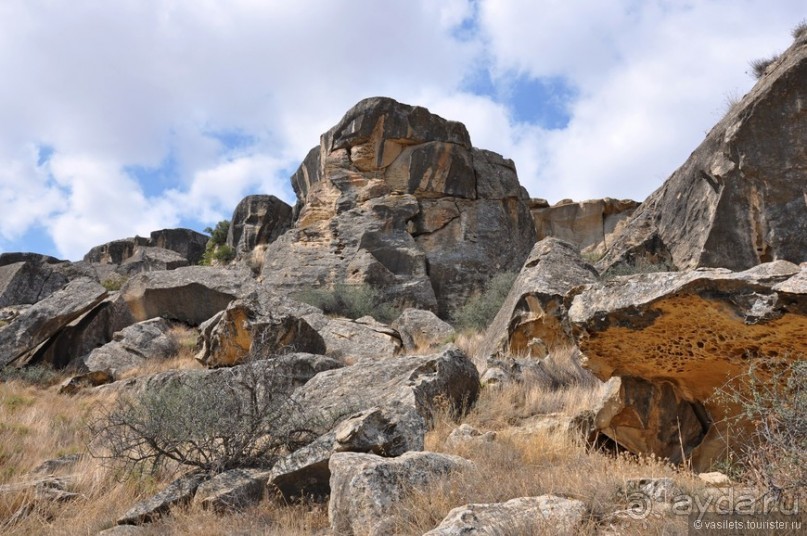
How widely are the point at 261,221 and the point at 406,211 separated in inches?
419

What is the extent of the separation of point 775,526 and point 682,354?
248 cm

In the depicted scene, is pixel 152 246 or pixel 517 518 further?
pixel 152 246

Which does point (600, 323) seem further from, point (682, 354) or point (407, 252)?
point (407, 252)

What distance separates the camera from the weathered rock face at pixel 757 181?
38.0 ft

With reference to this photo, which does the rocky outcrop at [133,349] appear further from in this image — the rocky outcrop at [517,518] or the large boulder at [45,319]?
the rocky outcrop at [517,518]

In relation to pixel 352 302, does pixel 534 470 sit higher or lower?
lower

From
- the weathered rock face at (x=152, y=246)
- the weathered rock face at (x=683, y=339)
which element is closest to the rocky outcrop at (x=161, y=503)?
the weathered rock face at (x=683, y=339)

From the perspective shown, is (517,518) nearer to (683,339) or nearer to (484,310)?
(683,339)

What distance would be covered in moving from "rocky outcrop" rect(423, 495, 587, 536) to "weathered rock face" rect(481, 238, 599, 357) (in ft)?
19.3

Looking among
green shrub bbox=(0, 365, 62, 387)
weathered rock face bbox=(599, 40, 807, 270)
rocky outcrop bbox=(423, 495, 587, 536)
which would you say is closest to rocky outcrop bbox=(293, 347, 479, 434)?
rocky outcrop bbox=(423, 495, 587, 536)

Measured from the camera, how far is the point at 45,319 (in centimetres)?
1445

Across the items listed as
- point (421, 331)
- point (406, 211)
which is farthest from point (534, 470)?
point (406, 211)

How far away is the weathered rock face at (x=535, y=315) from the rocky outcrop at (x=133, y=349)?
23.9 feet

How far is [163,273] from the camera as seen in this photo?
17.1m
